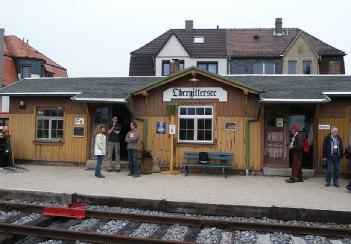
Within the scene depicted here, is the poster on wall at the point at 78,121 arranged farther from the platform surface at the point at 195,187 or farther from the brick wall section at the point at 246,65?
the brick wall section at the point at 246,65

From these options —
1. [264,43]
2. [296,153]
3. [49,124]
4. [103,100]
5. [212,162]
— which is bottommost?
[212,162]

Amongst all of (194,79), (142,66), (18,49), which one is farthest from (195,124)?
(18,49)

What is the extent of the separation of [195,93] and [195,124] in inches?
44.4

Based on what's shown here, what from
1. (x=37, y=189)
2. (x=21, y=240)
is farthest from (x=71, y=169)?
(x=21, y=240)

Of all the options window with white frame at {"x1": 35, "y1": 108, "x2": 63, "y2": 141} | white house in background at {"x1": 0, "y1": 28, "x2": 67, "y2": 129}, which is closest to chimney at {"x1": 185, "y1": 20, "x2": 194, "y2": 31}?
white house in background at {"x1": 0, "y1": 28, "x2": 67, "y2": 129}

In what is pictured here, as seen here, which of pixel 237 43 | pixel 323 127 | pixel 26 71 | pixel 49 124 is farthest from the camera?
pixel 26 71

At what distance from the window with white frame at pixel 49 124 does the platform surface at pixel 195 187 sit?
6.81ft

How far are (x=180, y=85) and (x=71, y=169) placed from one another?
5.07 m

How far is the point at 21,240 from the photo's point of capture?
6059 mm

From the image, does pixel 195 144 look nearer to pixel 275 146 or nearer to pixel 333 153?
pixel 275 146

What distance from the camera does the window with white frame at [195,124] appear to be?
1308cm

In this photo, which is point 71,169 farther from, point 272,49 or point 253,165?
point 272,49

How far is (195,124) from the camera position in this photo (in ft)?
43.2

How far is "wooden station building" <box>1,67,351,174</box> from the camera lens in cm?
1249
